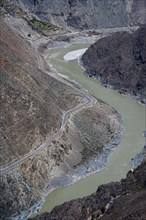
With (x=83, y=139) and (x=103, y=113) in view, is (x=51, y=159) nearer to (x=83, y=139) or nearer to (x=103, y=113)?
(x=83, y=139)

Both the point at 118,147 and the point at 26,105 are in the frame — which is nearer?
the point at 26,105

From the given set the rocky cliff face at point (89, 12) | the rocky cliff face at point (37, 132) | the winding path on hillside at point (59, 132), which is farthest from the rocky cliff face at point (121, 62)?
the rocky cliff face at point (89, 12)

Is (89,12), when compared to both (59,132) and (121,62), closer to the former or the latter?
(121,62)

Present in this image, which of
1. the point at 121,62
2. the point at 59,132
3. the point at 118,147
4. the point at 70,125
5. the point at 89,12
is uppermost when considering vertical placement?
the point at 59,132

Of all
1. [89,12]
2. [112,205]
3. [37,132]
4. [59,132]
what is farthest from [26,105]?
[89,12]

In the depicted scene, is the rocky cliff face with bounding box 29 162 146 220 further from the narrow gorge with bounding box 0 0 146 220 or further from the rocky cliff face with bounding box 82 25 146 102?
the rocky cliff face with bounding box 82 25 146 102

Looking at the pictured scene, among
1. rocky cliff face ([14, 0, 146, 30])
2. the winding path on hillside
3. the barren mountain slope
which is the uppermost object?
the barren mountain slope

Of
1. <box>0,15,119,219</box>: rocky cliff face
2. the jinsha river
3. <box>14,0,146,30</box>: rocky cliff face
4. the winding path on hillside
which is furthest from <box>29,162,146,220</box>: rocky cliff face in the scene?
<box>14,0,146,30</box>: rocky cliff face
